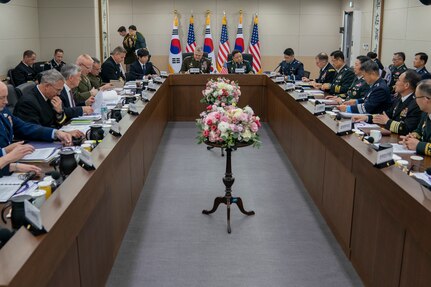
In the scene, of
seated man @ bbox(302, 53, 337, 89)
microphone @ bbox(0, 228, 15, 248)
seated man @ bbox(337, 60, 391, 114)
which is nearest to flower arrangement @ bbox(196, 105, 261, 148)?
seated man @ bbox(337, 60, 391, 114)

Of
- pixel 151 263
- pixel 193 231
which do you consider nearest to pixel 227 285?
pixel 151 263

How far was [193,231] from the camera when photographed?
145 inches

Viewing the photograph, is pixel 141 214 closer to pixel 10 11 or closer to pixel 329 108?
pixel 329 108

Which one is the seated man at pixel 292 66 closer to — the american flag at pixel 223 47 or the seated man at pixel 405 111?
the american flag at pixel 223 47

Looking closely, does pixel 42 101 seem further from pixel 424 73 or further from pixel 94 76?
pixel 424 73

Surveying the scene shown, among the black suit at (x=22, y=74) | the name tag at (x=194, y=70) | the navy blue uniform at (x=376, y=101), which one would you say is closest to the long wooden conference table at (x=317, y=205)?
the navy blue uniform at (x=376, y=101)

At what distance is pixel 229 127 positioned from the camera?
351cm

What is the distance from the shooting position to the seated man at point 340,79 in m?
6.23

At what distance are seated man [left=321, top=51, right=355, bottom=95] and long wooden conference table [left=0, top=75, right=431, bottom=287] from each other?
154 centimetres

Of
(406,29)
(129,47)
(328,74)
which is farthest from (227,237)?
(129,47)

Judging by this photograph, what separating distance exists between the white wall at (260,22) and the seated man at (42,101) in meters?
8.28

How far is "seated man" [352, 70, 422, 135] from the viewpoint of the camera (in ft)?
12.6

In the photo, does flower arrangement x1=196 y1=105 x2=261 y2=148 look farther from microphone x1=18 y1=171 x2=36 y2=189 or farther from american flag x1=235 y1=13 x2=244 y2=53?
american flag x1=235 y1=13 x2=244 y2=53

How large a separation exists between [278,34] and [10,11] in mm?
6467
